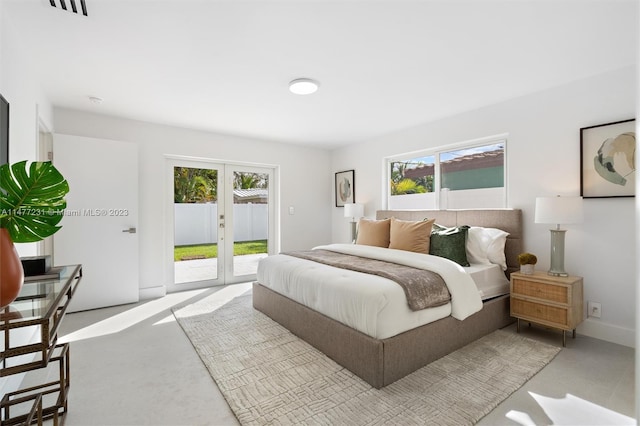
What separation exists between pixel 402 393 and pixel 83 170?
404 cm

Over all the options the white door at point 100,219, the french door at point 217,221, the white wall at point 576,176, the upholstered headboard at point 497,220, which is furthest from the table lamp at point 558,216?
Answer: the white door at point 100,219

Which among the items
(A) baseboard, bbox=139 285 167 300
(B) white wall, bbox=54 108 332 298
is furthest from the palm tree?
(A) baseboard, bbox=139 285 167 300

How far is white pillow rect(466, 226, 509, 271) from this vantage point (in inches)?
123

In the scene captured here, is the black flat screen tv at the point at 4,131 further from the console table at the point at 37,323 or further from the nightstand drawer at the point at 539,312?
the nightstand drawer at the point at 539,312

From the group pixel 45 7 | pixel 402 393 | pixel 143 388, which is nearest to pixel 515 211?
pixel 402 393

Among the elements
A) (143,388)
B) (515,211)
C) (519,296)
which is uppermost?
(515,211)

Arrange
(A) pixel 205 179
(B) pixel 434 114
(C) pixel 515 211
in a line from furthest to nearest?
(A) pixel 205 179, (B) pixel 434 114, (C) pixel 515 211

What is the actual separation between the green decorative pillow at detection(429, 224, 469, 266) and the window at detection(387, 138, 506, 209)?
0.71 metres

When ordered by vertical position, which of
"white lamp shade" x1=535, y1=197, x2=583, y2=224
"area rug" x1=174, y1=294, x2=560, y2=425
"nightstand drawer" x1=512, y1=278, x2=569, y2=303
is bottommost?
"area rug" x1=174, y1=294, x2=560, y2=425

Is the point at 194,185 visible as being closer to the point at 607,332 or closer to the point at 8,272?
the point at 8,272

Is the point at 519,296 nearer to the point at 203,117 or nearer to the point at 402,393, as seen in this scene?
the point at 402,393

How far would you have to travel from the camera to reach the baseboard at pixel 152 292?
13.2 ft

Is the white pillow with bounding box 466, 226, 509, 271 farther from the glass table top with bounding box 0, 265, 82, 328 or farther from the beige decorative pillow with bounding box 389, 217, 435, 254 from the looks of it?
the glass table top with bounding box 0, 265, 82, 328

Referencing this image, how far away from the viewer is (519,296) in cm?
279
